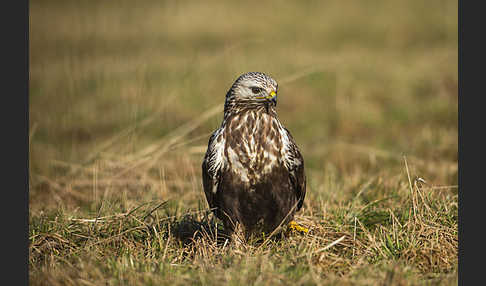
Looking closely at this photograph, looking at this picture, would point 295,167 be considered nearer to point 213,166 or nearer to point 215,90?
point 213,166

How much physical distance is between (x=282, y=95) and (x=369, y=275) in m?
8.66

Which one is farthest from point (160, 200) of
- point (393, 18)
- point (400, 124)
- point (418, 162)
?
point (393, 18)

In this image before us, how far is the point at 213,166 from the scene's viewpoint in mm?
4543

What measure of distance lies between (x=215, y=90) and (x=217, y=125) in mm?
6031

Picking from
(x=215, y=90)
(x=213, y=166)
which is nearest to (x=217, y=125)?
(x=213, y=166)

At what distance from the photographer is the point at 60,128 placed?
30.5ft

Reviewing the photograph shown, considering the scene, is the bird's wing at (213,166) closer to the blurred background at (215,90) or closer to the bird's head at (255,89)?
the bird's head at (255,89)

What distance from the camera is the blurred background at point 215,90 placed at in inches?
265

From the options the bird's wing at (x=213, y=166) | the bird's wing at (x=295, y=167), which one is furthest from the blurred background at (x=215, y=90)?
the bird's wing at (x=295, y=167)

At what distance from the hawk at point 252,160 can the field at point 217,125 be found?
30cm

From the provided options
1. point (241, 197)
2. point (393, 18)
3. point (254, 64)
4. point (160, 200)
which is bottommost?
point (160, 200)

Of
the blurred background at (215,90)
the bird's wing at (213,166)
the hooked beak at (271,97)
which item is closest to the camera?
the hooked beak at (271,97)

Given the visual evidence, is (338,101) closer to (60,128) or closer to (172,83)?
(172,83)

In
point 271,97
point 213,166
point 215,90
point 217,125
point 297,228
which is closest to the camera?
point 271,97
